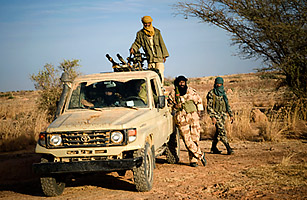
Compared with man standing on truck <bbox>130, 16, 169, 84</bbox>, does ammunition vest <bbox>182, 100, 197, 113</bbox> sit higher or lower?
lower

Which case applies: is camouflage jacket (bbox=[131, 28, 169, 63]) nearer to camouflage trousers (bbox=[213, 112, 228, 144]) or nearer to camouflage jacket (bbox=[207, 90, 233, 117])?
camouflage jacket (bbox=[207, 90, 233, 117])

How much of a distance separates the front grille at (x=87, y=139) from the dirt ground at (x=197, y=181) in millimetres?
937

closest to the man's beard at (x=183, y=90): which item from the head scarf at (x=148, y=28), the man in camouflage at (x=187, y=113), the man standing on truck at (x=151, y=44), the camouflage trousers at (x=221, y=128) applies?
the man in camouflage at (x=187, y=113)

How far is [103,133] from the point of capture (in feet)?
19.8

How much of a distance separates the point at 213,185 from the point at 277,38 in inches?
341

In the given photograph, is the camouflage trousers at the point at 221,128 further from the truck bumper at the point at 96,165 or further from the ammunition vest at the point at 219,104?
the truck bumper at the point at 96,165

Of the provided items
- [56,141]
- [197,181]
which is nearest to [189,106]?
[197,181]

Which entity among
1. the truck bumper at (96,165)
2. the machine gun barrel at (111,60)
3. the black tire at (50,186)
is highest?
the machine gun barrel at (111,60)

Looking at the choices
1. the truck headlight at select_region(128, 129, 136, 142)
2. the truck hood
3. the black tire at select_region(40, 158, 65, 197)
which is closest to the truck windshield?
the truck hood

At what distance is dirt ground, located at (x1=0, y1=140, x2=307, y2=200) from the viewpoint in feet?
20.5

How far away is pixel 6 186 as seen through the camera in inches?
326

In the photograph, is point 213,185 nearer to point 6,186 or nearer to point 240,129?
point 6,186

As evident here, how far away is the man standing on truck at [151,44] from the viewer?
1057 centimetres

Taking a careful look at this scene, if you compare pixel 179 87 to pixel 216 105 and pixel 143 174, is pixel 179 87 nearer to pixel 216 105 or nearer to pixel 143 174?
pixel 216 105
